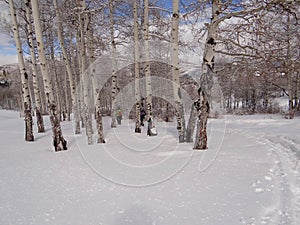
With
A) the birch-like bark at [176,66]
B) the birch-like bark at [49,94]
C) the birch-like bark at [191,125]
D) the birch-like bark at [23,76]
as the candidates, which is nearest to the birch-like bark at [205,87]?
the birch-like bark at [191,125]

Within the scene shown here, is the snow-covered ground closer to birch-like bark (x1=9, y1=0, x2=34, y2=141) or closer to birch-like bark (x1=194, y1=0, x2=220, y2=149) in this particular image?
birch-like bark (x1=194, y1=0, x2=220, y2=149)

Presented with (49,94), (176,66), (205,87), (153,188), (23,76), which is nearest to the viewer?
(153,188)

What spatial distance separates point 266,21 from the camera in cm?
575

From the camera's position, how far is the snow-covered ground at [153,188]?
7.98 feet

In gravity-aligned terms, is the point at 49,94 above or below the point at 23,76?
below

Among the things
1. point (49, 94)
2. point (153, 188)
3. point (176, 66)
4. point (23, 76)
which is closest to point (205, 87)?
point (176, 66)

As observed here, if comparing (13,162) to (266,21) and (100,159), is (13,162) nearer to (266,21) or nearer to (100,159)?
(100,159)

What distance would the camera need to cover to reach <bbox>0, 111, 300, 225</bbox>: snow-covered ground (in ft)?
7.98

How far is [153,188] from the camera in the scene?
3.25m

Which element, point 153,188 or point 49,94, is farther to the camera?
point 49,94

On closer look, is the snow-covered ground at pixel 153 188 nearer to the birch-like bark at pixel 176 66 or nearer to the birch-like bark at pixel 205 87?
the birch-like bark at pixel 205 87

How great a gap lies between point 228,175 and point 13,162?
4.66 meters

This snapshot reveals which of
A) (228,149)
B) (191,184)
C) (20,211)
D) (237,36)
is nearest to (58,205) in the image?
(20,211)

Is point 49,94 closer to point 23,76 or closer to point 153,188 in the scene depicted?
point 23,76
